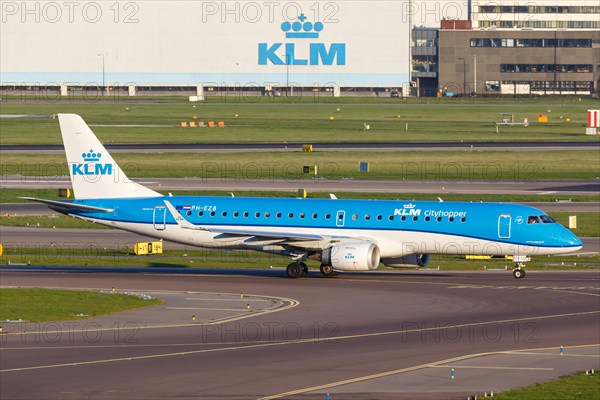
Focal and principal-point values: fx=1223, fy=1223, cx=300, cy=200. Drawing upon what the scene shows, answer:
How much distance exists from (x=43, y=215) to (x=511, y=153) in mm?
61741

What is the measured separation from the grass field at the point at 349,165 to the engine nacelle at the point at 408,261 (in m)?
49.0

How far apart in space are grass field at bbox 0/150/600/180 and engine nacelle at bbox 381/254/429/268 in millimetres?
49041

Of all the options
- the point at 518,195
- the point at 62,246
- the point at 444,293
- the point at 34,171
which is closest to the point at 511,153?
the point at 518,195

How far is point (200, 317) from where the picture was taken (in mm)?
48750

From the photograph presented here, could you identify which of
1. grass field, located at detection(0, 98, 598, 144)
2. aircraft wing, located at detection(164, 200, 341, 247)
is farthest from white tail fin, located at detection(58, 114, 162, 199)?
grass field, located at detection(0, 98, 598, 144)

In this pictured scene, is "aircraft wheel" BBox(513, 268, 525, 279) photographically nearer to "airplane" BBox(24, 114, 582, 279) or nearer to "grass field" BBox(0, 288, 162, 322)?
"airplane" BBox(24, 114, 582, 279)

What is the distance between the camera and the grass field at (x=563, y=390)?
3334cm

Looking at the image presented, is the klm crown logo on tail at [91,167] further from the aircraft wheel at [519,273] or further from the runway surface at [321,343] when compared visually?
the aircraft wheel at [519,273]

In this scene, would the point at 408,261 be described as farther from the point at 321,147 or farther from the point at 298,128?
the point at 298,128

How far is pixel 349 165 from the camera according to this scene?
122 meters

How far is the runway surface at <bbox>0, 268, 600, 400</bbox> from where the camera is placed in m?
35.2

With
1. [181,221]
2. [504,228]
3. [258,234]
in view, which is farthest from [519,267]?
[181,221]

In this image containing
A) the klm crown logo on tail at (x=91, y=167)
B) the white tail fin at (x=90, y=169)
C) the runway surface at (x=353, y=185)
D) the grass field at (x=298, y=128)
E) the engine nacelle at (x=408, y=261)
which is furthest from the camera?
the grass field at (x=298, y=128)

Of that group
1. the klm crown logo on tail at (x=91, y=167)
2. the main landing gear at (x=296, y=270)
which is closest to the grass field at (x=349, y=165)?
the klm crown logo on tail at (x=91, y=167)
